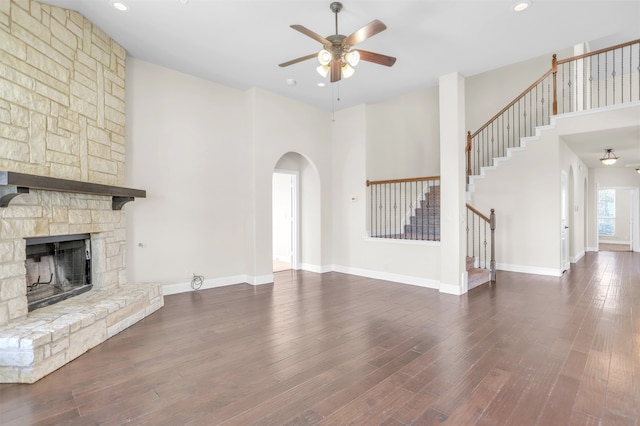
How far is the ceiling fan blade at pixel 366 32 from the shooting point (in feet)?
9.45

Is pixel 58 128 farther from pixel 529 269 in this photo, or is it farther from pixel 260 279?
pixel 529 269

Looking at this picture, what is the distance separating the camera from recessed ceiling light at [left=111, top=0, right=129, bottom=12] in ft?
10.9

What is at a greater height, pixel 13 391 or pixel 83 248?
pixel 83 248

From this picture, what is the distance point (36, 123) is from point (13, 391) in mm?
2336

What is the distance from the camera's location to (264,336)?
3.42 meters

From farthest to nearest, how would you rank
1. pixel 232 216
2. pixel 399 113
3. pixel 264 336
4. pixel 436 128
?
pixel 436 128
pixel 399 113
pixel 232 216
pixel 264 336

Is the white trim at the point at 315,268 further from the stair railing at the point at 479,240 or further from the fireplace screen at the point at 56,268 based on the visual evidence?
the fireplace screen at the point at 56,268

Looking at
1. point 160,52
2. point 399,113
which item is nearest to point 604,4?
point 399,113

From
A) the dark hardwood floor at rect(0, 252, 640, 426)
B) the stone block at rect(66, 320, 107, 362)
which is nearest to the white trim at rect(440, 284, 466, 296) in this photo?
the dark hardwood floor at rect(0, 252, 640, 426)

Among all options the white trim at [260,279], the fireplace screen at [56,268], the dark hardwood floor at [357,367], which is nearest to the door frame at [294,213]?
the white trim at [260,279]

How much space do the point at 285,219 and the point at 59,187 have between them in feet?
16.7

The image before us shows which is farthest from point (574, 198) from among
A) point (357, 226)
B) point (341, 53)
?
point (341, 53)

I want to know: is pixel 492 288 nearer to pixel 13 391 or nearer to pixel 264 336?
pixel 264 336

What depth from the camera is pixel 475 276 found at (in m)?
5.62
